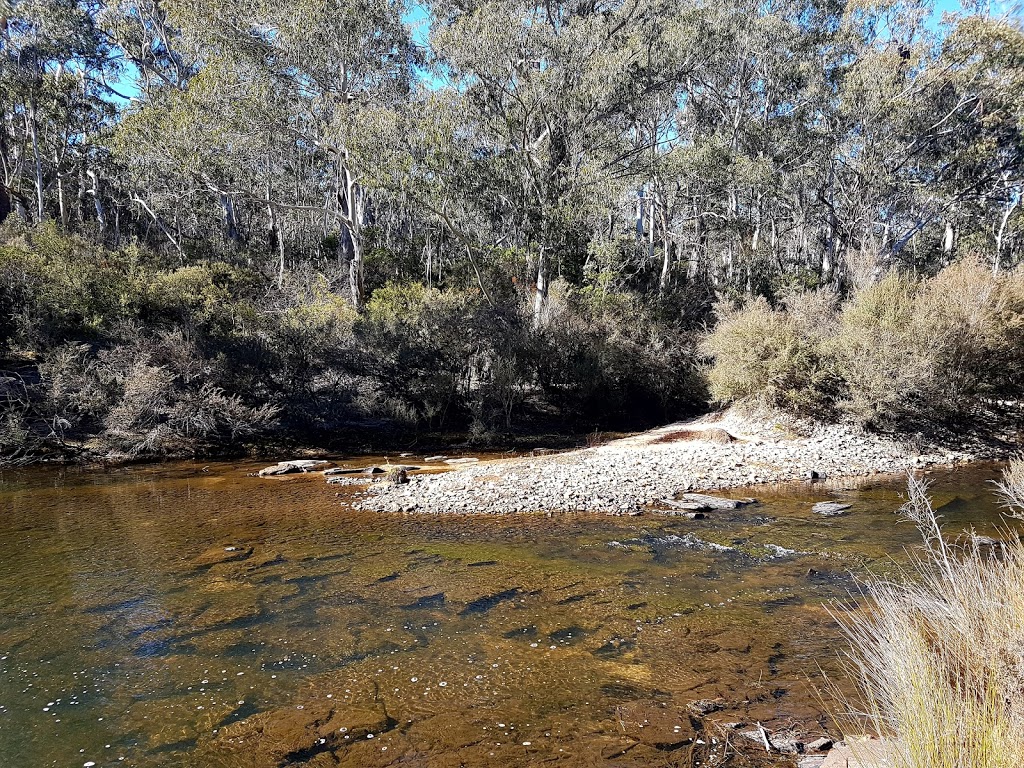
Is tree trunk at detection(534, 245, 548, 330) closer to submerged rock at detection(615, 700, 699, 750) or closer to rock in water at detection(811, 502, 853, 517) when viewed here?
rock in water at detection(811, 502, 853, 517)

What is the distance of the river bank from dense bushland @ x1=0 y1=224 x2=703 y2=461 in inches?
153

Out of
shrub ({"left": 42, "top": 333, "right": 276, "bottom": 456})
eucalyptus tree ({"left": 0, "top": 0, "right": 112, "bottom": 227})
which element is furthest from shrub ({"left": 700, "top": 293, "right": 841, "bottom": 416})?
eucalyptus tree ({"left": 0, "top": 0, "right": 112, "bottom": 227})

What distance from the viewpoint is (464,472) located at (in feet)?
45.5

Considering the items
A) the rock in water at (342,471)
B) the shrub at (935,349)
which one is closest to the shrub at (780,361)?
the shrub at (935,349)

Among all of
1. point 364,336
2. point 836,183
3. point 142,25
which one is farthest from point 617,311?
point 142,25

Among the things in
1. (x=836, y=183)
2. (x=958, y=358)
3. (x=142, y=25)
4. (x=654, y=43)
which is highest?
(x=142, y=25)

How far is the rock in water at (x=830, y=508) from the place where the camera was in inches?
423

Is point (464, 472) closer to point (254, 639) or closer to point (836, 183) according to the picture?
point (254, 639)

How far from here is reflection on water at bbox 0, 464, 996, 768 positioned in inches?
183

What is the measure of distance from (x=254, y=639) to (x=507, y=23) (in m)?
21.1

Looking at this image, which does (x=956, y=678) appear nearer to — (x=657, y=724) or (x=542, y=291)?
(x=657, y=724)

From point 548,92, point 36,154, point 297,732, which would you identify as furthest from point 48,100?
point 297,732

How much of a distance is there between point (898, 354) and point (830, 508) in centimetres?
680

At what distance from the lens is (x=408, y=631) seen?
20.7ft
